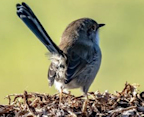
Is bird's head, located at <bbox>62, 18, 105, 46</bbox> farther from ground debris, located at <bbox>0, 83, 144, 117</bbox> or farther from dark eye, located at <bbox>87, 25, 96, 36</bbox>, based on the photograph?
ground debris, located at <bbox>0, 83, 144, 117</bbox>

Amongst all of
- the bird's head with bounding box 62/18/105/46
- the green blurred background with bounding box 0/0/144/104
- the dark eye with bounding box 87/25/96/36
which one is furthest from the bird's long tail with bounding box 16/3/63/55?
the green blurred background with bounding box 0/0/144/104

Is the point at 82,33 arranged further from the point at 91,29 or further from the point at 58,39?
the point at 58,39

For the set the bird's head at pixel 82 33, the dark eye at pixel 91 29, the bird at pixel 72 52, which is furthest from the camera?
the dark eye at pixel 91 29

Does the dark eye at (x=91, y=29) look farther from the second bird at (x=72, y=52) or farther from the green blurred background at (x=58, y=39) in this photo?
the green blurred background at (x=58, y=39)

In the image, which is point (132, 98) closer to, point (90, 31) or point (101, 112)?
point (101, 112)

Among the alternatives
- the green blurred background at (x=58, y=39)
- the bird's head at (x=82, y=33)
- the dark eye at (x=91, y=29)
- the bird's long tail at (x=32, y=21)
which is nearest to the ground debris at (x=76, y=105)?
the bird's long tail at (x=32, y=21)
